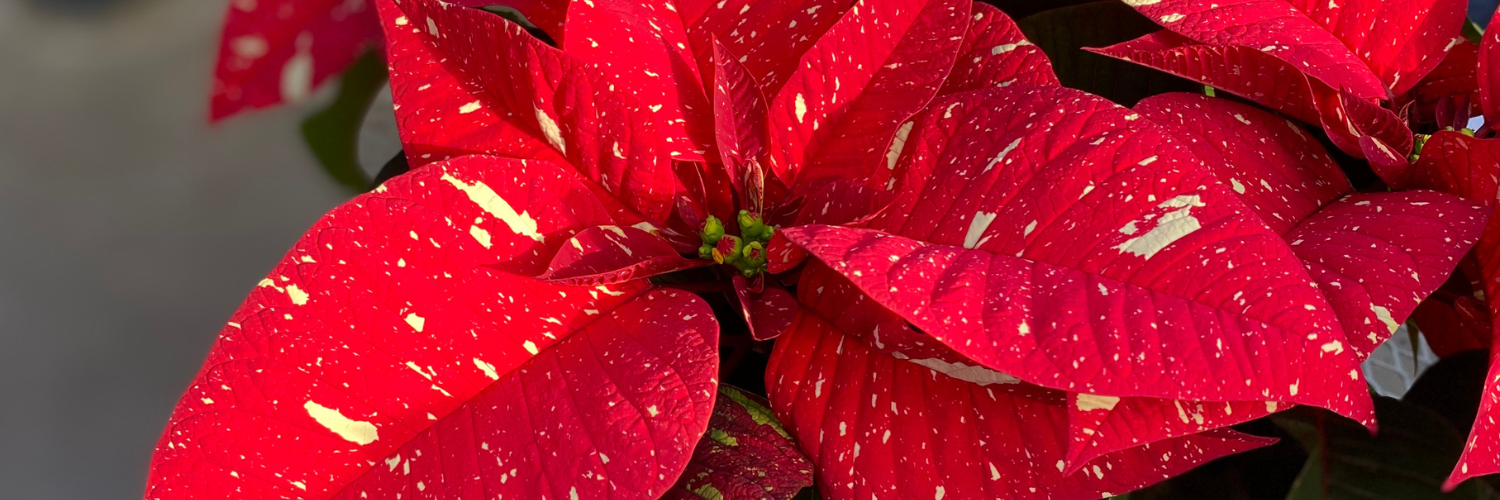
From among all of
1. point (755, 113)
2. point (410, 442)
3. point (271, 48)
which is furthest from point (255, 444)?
point (271, 48)

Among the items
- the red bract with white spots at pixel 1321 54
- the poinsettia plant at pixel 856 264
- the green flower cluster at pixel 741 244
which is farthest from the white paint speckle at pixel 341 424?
the red bract with white spots at pixel 1321 54

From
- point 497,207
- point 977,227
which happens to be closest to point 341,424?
point 497,207

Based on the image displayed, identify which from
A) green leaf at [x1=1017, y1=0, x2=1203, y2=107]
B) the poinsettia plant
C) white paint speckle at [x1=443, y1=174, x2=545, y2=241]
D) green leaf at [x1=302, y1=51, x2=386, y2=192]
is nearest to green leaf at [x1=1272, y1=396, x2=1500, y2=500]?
the poinsettia plant

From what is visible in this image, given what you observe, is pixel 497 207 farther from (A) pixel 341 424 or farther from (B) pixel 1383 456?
(B) pixel 1383 456

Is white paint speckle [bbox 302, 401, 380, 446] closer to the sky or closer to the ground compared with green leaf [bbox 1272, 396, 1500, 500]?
closer to the sky

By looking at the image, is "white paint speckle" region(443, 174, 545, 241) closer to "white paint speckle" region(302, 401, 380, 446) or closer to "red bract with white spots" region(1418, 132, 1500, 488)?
"white paint speckle" region(302, 401, 380, 446)
